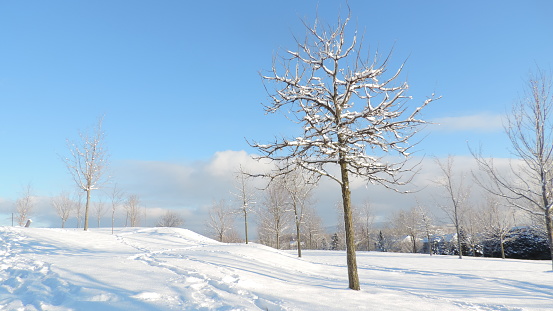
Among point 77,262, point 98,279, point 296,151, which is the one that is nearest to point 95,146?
point 77,262

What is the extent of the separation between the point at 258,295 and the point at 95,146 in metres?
22.2

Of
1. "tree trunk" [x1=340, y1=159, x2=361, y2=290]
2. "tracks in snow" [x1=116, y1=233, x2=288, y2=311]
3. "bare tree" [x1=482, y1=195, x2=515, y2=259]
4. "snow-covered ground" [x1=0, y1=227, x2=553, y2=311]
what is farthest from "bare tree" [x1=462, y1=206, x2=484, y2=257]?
"tracks in snow" [x1=116, y1=233, x2=288, y2=311]

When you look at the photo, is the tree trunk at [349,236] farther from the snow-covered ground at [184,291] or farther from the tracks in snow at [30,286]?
the tracks in snow at [30,286]

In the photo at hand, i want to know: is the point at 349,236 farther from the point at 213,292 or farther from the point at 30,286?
the point at 30,286

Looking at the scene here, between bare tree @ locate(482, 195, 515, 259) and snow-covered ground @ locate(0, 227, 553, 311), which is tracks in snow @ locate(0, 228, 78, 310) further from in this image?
bare tree @ locate(482, 195, 515, 259)

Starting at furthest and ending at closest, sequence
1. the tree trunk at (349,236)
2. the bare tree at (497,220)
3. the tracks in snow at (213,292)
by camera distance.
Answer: the bare tree at (497,220), the tree trunk at (349,236), the tracks in snow at (213,292)

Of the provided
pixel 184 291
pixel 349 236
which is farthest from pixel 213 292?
pixel 349 236

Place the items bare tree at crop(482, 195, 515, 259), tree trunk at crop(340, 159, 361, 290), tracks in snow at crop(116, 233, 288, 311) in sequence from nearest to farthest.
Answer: tracks in snow at crop(116, 233, 288, 311) → tree trunk at crop(340, 159, 361, 290) → bare tree at crop(482, 195, 515, 259)

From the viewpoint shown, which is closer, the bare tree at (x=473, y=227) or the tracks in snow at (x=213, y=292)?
the tracks in snow at (x=213, y=292)

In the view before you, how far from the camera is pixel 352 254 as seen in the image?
8781mm

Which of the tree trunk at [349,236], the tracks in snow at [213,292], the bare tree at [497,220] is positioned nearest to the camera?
the tracks in snow at [213,292]

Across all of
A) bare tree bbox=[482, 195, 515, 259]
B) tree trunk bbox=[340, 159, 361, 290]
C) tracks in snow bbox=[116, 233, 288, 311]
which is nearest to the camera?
tracks in snow bbox=[116, 233, 288, 311]

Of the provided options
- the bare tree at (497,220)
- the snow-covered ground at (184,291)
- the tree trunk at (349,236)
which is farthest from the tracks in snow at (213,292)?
the bare tree at (497,220)

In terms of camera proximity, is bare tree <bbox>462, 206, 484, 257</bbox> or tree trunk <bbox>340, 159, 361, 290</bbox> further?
bare tree <bbox>462, 206, 484, 257</bbox>
